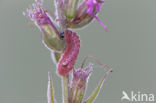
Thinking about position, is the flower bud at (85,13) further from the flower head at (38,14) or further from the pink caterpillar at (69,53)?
the flower head at (38,14)

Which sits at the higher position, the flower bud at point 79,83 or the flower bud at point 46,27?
the flower bud at point 46,27

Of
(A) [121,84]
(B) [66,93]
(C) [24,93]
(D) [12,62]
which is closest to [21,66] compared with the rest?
(D) [12,62]

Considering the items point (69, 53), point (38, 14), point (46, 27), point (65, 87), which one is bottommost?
point (65, 87)

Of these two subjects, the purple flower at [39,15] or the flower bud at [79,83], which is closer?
the purple flower at [39,15]

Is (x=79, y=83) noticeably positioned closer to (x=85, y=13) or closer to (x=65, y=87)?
(x=65, y=87)

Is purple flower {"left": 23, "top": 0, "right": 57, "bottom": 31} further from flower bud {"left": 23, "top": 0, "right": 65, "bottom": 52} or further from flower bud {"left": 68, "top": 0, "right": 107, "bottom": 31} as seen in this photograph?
flower bud {"left": 68, "top": 0, "right": 107, "bottom": 31}

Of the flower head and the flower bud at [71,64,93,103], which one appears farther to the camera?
the flower bud at [71,64,93,103]

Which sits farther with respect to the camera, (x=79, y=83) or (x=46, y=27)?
(x=79, y=83)

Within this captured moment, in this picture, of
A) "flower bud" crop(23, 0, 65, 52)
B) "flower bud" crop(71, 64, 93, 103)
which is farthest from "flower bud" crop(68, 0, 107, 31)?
"flower bud" crop(71, 64, 93, 103)

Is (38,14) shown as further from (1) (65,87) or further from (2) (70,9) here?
(1) (65,87)

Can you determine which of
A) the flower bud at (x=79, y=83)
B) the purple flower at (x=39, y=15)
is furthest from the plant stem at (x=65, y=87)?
the purple flower at (x=39, y=15)

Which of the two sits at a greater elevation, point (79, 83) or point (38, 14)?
point (38, 14)

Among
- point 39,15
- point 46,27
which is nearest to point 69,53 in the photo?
point 46,27
